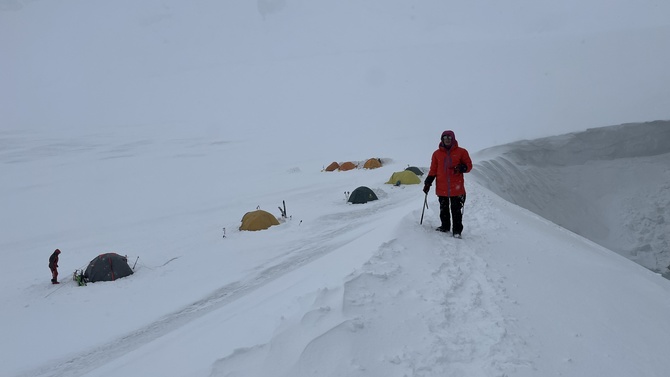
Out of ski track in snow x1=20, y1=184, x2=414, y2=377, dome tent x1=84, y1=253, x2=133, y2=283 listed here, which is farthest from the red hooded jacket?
dome tent x1=84, y1=253, x2=133, y2=283

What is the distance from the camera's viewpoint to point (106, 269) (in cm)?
1089

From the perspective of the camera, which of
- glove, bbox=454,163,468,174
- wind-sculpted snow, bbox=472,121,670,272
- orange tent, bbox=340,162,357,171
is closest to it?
glove, bbox=454,163,468,174

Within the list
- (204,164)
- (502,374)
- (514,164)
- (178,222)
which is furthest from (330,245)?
(204,164)

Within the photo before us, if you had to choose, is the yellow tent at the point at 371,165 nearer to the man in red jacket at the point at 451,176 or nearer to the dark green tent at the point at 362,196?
the dark green tent at the point at 362,196

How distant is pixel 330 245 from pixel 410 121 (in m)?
53.2

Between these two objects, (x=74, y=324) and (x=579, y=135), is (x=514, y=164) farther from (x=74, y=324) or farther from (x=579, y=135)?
(x=74, y=324)

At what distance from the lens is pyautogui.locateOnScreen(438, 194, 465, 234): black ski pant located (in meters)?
6.86

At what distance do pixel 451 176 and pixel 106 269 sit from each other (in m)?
9.25

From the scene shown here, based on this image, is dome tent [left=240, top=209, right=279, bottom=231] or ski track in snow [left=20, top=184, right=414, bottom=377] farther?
dome tent [left=240, top=209, right=279, bottom=231]

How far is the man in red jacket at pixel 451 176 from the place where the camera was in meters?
6.86

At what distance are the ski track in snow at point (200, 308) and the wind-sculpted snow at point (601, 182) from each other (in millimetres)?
9519

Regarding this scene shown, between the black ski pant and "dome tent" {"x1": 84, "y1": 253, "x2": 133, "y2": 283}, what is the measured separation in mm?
8674

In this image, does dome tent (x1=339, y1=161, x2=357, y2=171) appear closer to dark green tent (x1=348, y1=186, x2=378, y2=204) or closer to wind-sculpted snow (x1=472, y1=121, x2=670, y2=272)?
wind-sculpted snow (x1=472, y1=121, x2=670, y2=272)

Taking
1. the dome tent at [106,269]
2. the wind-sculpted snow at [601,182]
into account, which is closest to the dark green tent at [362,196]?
the wind-sculpted snow at [601,182]
